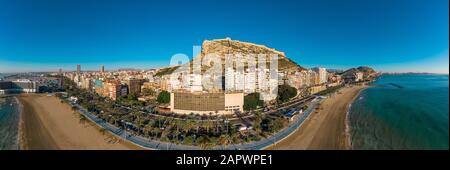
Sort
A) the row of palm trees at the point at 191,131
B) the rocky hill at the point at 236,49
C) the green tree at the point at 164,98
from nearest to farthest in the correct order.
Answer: the row of palm trees at the point at 191,131
the green tree at the point at 164,98
the rocky hill at the point at 236,49

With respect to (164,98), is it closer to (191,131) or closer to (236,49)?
(191,131)

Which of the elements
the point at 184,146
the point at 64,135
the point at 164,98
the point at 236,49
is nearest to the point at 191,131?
the point at 184,146

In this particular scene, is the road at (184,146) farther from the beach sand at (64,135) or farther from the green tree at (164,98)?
the green tree at (164,98)

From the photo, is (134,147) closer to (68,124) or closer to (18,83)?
(68,124)

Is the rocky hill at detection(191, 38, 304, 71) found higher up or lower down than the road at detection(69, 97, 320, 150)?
higher up

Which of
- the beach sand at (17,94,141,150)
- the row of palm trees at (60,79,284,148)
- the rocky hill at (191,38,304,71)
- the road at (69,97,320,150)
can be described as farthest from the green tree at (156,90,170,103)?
the rocky hill at (191,38,304,71)

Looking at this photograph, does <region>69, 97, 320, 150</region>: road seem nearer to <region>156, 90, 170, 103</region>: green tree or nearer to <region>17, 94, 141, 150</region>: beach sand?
<region>17, 94, 141, 150</region>: beach sand

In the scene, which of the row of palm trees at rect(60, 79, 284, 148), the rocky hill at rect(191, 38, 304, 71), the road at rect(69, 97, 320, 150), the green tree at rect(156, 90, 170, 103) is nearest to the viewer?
the road at rect(69, 97, 320, 150)

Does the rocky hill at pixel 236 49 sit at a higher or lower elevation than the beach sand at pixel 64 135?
higher

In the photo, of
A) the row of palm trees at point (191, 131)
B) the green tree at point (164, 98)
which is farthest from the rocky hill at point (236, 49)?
the row of palm trees at point (191, 131)

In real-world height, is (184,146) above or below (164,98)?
below
